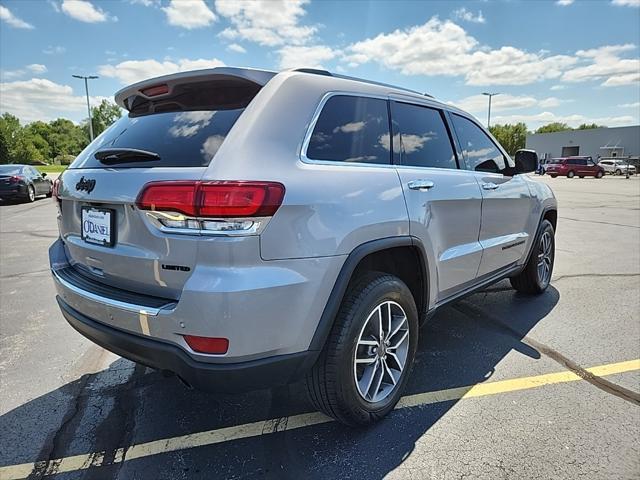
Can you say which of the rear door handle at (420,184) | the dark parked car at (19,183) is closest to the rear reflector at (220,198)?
the rear door handle at (420,184)

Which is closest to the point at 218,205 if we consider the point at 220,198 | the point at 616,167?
the point at 220,198

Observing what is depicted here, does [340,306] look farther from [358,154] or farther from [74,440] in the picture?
[74,440]

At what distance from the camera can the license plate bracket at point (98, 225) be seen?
220 cm

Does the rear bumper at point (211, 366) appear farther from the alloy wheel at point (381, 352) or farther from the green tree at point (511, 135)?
the green tree at point (511, 135)

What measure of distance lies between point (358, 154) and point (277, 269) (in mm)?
921

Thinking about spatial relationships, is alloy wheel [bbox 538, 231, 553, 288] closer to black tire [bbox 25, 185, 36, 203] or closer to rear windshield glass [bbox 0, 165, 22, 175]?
black tire [bbox 25, 185, 36, 203]

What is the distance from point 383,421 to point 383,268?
894 millimetres

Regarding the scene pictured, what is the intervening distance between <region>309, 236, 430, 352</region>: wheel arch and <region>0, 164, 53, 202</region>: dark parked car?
595 inches

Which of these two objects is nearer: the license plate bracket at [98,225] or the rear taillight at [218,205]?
the rear taillight at [218,205]

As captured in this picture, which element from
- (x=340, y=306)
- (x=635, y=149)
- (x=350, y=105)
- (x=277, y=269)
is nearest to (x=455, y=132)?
(x=350, y=105)

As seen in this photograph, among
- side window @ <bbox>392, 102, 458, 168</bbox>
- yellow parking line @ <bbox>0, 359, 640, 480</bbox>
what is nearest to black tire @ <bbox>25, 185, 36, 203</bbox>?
yellow parking line @ <bbox>0, 359, 640, 480</bbox>

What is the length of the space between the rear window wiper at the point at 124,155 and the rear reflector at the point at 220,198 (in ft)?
1.10

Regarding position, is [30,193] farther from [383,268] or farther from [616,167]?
[616,167]

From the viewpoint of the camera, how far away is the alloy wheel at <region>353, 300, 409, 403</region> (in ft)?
8.26
